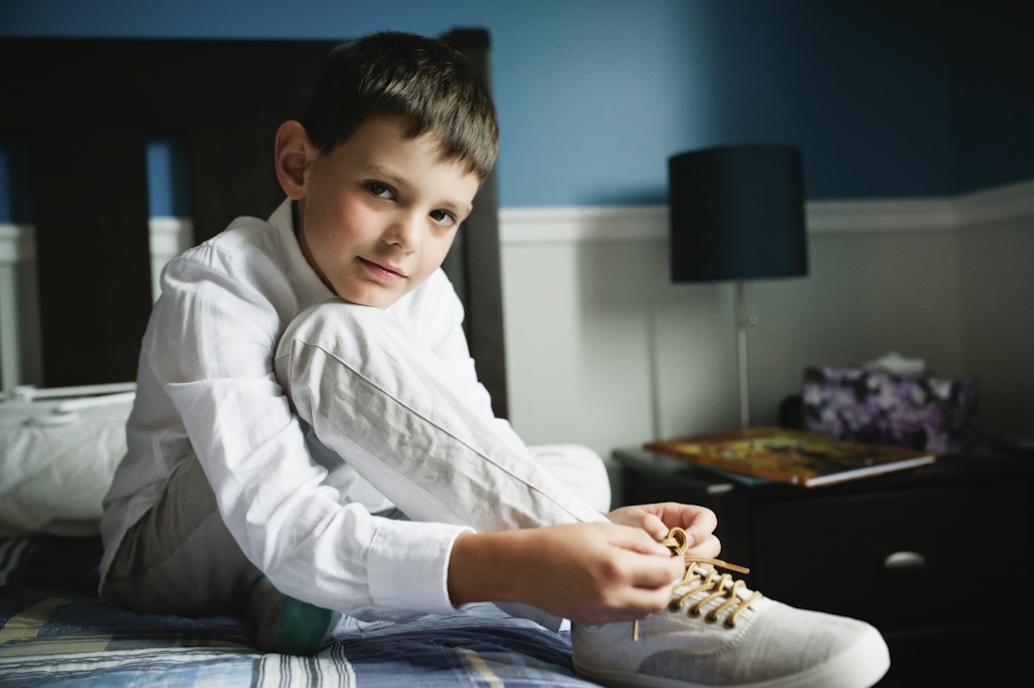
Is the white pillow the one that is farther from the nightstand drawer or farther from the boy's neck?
the nightstand drawer

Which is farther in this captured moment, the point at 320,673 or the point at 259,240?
the point at 259,240

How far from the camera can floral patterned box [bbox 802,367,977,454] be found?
1.54 meters

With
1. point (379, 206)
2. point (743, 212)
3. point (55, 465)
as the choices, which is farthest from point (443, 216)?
point (743, 212)

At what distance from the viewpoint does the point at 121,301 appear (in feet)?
5.17

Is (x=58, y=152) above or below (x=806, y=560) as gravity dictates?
above

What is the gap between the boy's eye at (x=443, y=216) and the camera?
2.87 feet

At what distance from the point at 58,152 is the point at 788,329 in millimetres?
1509

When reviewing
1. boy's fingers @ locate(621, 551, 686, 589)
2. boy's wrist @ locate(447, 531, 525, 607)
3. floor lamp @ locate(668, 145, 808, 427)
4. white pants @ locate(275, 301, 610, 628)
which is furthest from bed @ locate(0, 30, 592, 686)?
boy's fingers @ locate(621, 551, 686, 589)

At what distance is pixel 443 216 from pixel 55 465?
0.73 metres

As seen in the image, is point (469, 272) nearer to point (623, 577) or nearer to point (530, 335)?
point (530, 335)

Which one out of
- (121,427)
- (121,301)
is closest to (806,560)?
(121,427)

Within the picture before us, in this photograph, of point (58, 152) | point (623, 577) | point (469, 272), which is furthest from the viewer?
point (469, 272)

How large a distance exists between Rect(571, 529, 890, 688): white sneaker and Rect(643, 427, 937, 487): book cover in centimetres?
68

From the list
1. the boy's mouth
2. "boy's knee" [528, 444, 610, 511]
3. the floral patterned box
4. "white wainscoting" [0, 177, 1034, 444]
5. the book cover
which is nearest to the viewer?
the boy's mouth
